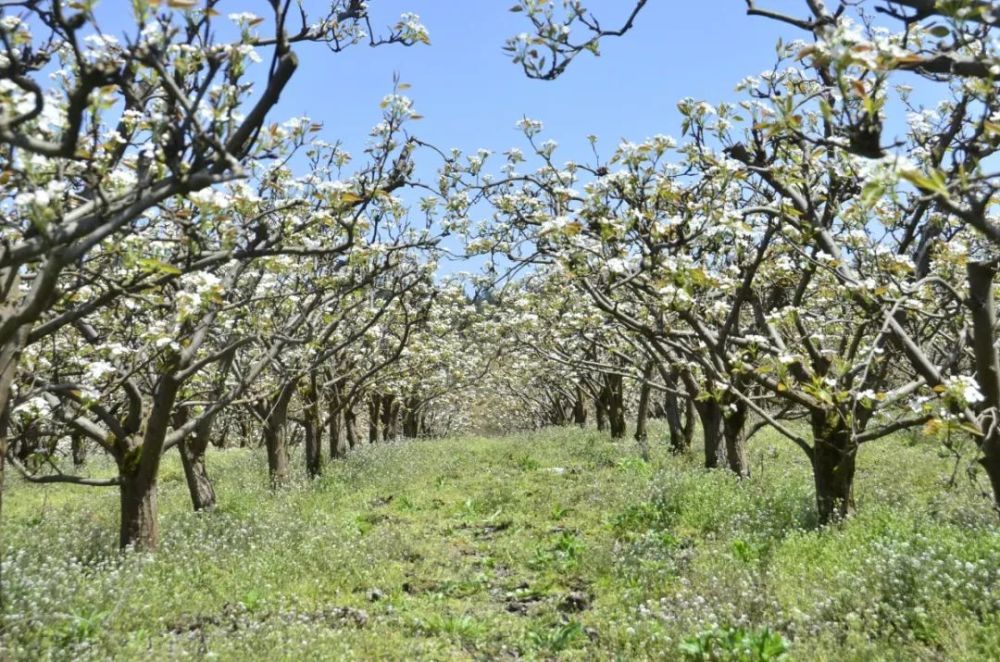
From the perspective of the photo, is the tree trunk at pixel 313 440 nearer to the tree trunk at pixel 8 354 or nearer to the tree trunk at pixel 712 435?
the tree trunk at pixel 712 435

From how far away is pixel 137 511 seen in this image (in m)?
9.52

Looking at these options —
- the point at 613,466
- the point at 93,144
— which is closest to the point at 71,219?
the point at 93,144

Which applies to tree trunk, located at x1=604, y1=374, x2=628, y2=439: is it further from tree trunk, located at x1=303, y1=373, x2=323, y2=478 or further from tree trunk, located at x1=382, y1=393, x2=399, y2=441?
tree trunk, located at x1=382, y1=393, x2=399, y2=441

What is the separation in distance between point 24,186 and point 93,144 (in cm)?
65

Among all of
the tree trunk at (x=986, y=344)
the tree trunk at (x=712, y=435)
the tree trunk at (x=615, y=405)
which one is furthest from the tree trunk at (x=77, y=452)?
the tree trunk at (x=986, y=344)

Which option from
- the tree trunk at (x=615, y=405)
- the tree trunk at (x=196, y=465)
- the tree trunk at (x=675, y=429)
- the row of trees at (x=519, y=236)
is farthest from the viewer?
the tree trunk at (x=615, y=405)

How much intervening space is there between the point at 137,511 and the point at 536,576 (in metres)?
5.54

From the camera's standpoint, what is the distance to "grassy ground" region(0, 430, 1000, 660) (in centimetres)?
614

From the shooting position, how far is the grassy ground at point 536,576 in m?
6.14

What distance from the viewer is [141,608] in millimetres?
7266

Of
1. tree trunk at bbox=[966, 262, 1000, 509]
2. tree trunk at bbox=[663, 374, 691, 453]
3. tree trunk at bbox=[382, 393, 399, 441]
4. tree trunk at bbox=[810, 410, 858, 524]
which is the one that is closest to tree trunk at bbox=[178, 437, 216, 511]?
tree trunk at bbox=[810, 410, 858, 524]

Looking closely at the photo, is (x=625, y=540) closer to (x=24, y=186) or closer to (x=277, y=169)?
(x=277, y=169)

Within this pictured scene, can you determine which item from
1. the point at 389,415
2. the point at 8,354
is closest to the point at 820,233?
the point at 8,354

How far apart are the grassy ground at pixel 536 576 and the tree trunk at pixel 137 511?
419 millimetres
